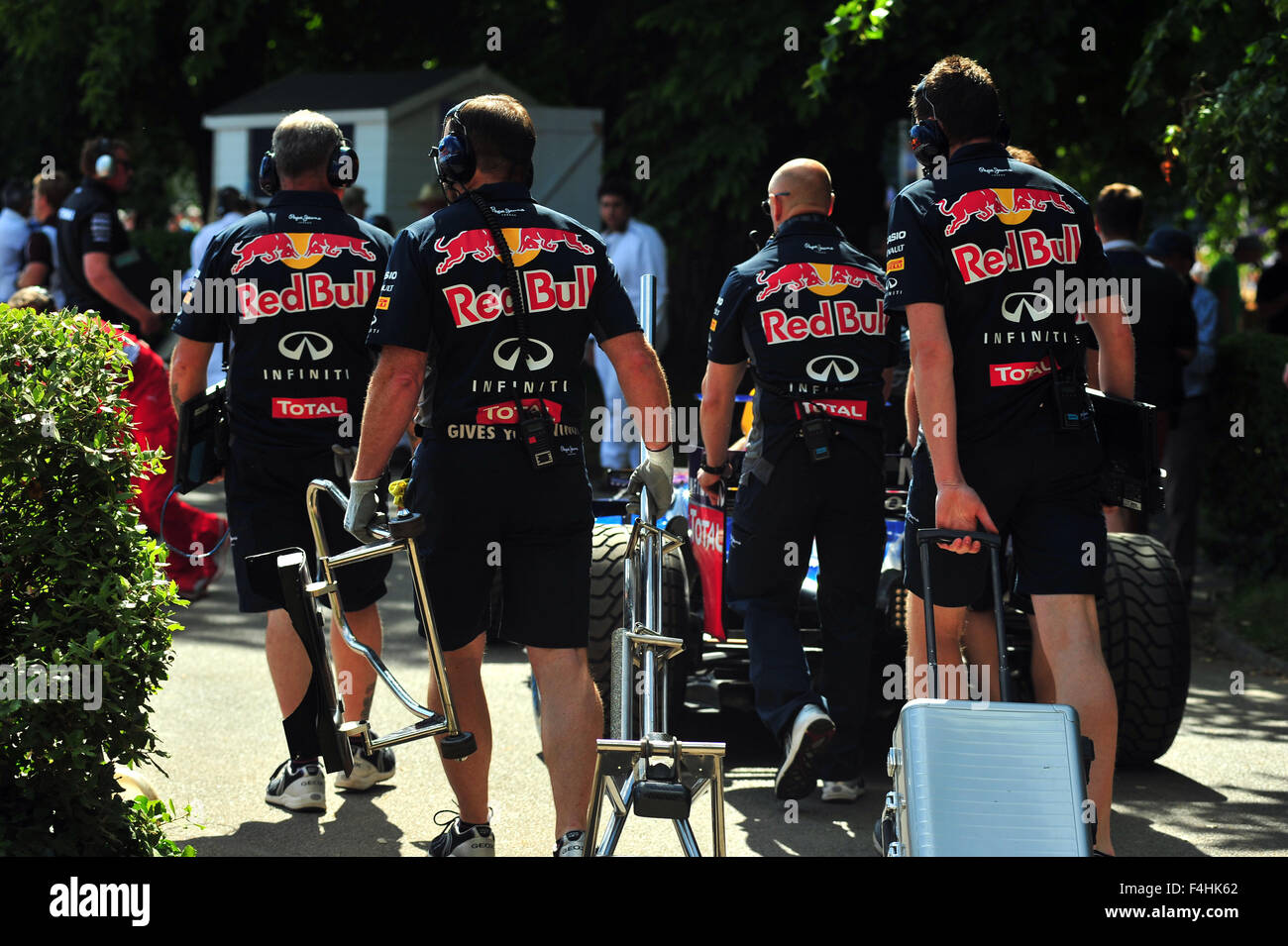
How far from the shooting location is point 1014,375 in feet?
14.4

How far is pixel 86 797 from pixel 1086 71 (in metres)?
11.4

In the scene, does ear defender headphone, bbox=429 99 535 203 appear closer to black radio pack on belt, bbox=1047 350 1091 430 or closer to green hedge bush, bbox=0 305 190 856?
green hedge bush, bbox=0 305 190 856

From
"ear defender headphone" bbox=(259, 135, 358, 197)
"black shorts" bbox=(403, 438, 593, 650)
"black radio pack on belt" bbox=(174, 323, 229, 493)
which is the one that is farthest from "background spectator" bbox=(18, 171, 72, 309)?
"black shorts" bbox=(403, 438, 593, 650)

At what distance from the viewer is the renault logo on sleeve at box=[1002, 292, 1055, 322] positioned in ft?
14.4

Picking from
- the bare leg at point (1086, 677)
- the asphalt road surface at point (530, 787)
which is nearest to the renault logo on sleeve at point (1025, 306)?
the bare leg at point (1086, 677)

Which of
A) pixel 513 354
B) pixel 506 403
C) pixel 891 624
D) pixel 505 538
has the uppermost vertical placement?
pixel 513 354

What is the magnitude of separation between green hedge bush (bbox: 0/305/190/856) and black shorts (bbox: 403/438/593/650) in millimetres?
696

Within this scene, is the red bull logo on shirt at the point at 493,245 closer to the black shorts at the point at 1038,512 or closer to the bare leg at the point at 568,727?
the bare leg at the point at 568,727

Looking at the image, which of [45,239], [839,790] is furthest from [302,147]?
[45,239]

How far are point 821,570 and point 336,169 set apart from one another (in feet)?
6.69

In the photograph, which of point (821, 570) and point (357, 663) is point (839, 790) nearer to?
point (821, 570)
